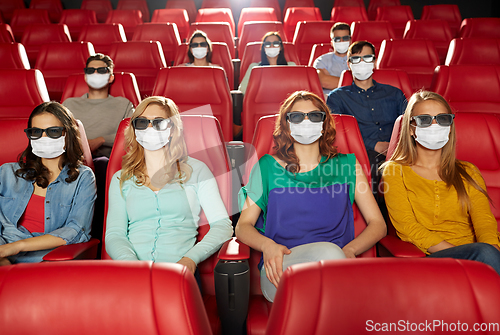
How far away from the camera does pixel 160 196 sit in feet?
4.79

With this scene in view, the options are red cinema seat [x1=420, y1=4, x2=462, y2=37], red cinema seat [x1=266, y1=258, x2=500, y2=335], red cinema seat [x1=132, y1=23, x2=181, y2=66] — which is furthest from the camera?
red cinema seat [x1=420, y1=4, x2=462, y2=37]

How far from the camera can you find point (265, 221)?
1473 mm

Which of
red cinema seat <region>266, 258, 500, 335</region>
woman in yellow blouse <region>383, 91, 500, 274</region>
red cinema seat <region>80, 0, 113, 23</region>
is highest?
red cinema seat <region>80, 0, 113, 23</region>

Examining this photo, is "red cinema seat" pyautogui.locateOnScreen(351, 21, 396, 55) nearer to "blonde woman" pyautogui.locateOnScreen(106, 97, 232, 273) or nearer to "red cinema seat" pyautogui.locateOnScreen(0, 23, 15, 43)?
"blonde woman" pyautogui.locateOnScreen(106, 97, 232, 273)

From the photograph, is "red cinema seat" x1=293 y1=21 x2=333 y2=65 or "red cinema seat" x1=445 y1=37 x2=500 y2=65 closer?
"red cinema seat" x1=445 y1=37 x2=500 y2=65

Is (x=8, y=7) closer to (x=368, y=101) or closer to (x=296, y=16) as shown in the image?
(x=296, y=16)

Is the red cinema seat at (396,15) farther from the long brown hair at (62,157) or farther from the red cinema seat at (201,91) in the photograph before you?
the long brown hair at (62,157)

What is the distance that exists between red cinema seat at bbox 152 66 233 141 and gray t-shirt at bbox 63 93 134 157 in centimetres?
28

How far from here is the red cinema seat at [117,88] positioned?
8.83ft

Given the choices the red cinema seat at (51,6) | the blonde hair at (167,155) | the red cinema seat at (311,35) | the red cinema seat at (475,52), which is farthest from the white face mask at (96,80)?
the red cinema seat at (51,6)

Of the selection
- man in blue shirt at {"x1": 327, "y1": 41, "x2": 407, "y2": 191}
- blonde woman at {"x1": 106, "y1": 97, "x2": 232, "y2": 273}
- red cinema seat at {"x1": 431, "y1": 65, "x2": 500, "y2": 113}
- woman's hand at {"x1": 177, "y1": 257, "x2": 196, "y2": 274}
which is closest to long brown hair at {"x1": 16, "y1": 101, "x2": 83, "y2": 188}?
blonde woman at {"x1": 106, "y1": 97, "x2": 232, "y2": 273}

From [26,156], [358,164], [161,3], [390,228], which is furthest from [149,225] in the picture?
[161,3]

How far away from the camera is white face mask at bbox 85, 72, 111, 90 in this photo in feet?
8.41

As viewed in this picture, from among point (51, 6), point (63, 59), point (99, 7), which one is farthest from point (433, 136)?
point (51, 6)
